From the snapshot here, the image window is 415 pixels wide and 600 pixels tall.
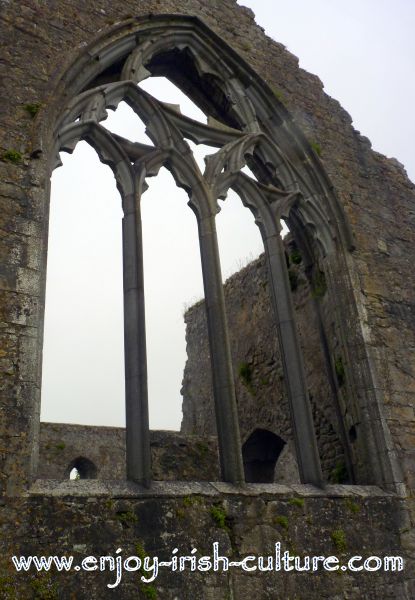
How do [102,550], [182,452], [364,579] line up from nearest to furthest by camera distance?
[102,550] → [364,579] → [182,452]

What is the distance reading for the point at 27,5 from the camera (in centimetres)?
505

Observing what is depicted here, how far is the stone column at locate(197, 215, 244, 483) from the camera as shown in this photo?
4207 mm

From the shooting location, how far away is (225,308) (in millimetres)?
5621

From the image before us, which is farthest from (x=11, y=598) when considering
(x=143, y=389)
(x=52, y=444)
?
(x=52, y=444)

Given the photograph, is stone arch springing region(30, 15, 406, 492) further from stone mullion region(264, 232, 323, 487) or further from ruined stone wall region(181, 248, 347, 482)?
ruined stone wall region(181, 248, 347, 482)

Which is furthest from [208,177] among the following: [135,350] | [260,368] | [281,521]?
[260,368]

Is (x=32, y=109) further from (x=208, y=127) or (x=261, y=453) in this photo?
(x=261, y=453)

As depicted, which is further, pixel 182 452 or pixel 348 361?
pixel 182 452

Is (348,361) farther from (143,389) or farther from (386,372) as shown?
(143,389)

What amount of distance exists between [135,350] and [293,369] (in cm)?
151

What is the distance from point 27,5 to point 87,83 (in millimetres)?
841

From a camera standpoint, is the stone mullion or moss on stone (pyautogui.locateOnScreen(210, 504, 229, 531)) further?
the stone mullion

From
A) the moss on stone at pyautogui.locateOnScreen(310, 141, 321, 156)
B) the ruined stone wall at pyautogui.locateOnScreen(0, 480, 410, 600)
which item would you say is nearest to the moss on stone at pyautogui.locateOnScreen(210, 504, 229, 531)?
the ruined stone wall at pyautogui.locateOnScreen(0, 480, 410, 600)

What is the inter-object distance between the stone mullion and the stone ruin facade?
0.01 m
